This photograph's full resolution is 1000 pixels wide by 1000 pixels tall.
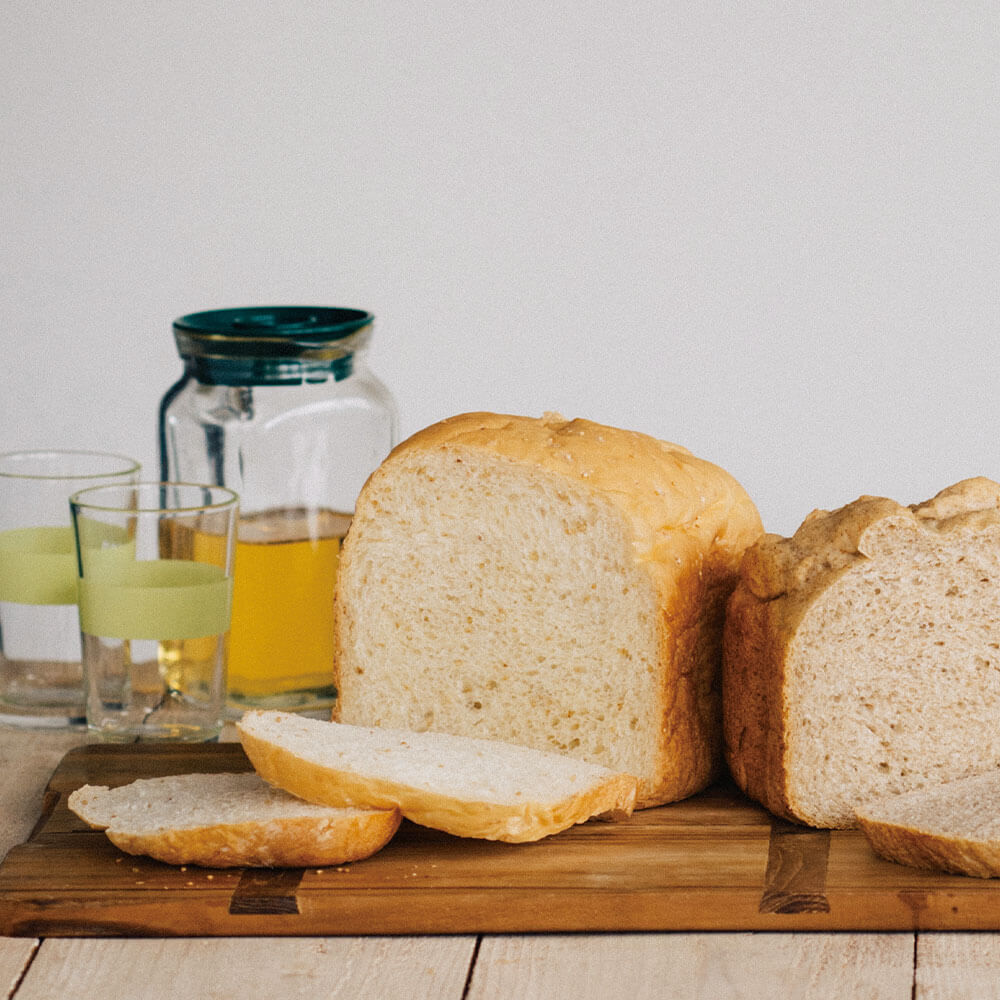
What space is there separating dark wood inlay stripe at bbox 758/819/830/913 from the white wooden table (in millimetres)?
39

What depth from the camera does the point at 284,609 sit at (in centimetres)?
272

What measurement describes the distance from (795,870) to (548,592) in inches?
22.3

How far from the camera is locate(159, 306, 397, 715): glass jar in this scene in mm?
2723

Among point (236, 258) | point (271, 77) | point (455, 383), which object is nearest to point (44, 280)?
point (236, 258)

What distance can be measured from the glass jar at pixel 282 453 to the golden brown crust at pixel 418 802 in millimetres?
680

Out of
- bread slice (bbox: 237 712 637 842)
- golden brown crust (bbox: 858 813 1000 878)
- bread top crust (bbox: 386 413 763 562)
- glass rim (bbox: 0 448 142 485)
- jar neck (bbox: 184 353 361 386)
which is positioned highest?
jar neck (bbox: 184 353 361 386)

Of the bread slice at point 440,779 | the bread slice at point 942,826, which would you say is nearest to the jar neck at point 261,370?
the bread slice at point 440,779

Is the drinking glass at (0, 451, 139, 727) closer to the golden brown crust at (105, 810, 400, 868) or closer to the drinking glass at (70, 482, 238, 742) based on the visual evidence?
the drinking glass at (70, 482, 238, 742)

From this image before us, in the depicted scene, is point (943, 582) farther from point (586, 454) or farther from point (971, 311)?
point (971, 311)

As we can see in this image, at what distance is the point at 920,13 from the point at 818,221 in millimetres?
534

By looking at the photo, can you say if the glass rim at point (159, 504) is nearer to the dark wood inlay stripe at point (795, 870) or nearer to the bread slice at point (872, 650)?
the bread slice at point (872, 650)

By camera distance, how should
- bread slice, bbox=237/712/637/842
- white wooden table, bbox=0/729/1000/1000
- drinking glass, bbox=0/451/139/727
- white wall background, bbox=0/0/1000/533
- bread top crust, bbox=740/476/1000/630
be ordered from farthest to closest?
white wall background, bbox=0/0/1000/533
drinking glass, bbox=0/451/139/727
bread top crust, bbox=740/476/1000/630
bread slice, bbox=237/712/637/842
white wooden table, bbox=0/729/1000/1000

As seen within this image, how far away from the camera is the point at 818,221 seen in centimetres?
365

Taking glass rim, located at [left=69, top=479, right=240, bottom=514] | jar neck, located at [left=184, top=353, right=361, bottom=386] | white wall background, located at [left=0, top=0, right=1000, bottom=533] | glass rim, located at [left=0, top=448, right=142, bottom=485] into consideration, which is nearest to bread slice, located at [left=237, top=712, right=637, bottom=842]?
glass rim, located at [left=69, top=479, right=240, bottom=514]
